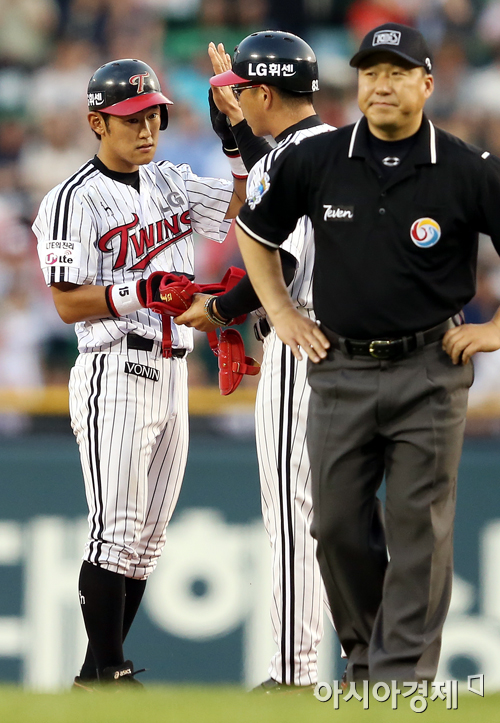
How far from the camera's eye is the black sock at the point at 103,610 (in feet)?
14.5

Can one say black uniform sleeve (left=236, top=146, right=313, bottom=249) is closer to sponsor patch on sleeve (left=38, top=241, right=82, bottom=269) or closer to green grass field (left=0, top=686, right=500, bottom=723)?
sponsor patch on sleeve (left=38, top=241, right=82, bottom=269)

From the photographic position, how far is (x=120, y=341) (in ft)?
15.1

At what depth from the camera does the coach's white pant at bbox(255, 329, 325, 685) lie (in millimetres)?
4156

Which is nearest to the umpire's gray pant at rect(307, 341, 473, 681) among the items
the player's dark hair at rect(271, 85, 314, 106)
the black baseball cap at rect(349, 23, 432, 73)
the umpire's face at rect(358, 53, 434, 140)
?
the umpire's face at rect(358, 53, 434, 140)

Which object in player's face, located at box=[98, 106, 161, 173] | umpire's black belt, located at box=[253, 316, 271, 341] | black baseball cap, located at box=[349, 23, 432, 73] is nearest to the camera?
black baseball cap, located at box=[349, 23, 432, 73]

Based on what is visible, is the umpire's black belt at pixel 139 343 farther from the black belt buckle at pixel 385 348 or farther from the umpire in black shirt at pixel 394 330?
the black belt buckle at pixel 385 348

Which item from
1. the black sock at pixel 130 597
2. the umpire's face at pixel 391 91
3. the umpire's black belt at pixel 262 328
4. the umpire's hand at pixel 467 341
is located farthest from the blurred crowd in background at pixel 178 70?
the umpire's face at pixel 391 91

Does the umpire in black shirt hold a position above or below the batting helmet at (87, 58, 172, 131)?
below

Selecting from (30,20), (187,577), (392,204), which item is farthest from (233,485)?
(30,20)

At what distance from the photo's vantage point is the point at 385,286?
3.43 m

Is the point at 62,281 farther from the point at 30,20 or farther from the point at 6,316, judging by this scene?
the point at 30,20

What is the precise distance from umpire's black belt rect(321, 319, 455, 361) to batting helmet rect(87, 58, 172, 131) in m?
1.59

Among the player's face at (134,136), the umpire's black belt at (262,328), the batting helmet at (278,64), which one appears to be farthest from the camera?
the player's face at (134,136)

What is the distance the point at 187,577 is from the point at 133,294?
248 centimetres
